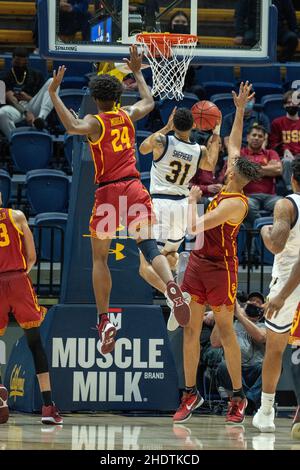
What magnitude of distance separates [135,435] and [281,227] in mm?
1896

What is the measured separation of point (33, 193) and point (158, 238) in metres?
2.98

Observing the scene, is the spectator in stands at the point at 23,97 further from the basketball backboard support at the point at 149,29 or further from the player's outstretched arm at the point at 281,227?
the player's outstretched arm at the point at 281,227

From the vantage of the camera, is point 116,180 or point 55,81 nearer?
point 55,81

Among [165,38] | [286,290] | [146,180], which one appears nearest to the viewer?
[286,290]

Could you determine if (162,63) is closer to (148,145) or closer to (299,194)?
(148,145)

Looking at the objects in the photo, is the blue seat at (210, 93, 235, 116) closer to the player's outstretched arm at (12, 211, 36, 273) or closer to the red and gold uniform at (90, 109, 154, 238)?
the red and gold uniform at (90, 109, 154, 238)

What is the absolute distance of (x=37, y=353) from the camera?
9.26 meters

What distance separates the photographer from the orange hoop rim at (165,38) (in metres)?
10.2

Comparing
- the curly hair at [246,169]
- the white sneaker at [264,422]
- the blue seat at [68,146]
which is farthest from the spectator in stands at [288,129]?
the white sneaker at [264,422]

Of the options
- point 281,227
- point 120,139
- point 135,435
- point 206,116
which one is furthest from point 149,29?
point 135,435

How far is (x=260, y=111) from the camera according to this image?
1557 cm

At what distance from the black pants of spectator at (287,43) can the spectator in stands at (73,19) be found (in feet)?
20.6

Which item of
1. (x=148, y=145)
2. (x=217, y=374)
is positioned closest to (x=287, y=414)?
(x=217, y=374)

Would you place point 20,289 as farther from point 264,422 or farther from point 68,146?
point 68,146
